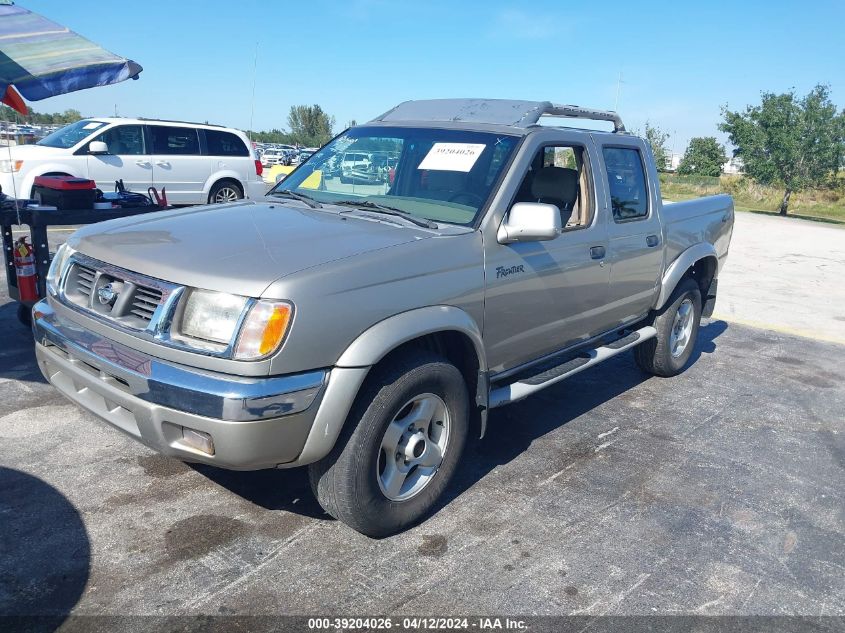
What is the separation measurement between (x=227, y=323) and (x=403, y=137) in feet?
6.88

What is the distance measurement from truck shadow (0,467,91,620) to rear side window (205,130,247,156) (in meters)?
10.5

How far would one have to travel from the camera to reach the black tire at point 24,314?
6.05m

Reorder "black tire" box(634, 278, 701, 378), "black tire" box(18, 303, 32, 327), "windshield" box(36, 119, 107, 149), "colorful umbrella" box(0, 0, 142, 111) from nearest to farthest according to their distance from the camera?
"colorful umbrella" box(0, 0, 142, 111) < "black tire" box(634, 278, 701, 378) < "black tire" box(18, 303, 32, 327) < "windshield" box(36, 119, 107, 149)

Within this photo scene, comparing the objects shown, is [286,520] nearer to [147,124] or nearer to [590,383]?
[590,383]

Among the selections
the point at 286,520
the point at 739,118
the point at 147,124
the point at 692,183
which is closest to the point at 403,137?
the point at 286,520

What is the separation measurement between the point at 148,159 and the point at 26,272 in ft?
24.2

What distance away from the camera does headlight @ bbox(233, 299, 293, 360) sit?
269 centimetres

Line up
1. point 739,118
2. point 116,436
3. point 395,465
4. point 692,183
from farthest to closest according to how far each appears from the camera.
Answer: point 692,183, point 739,118, point 116,436, point 395,465

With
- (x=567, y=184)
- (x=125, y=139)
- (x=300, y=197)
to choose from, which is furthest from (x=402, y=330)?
(x=125, y=139)

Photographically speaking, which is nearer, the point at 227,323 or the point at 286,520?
the point at 227,323

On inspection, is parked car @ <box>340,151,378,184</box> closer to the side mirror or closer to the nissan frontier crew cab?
the nissan frontier crew cab

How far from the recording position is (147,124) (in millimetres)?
12344

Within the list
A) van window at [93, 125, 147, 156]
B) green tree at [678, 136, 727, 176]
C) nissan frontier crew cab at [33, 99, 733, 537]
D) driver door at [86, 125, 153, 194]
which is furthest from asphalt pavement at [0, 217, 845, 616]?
green tree at [678, 136, 727, 176]

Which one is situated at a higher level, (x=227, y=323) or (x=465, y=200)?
(x=465, y=200)
